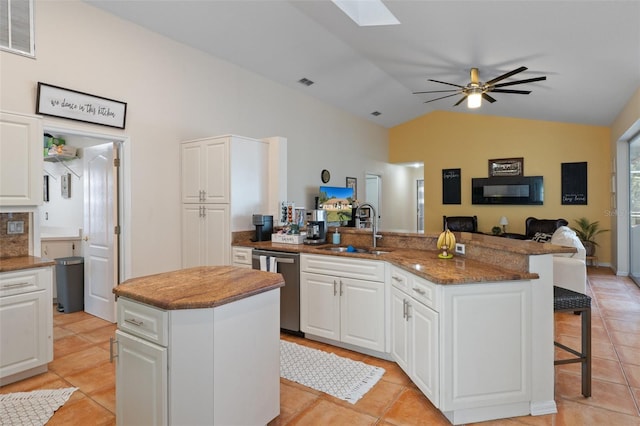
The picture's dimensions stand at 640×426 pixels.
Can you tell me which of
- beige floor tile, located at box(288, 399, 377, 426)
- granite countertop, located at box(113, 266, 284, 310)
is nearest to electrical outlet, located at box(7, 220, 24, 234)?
granite countertop, located at box(113, 266, 284, 310)

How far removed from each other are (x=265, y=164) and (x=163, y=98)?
1.38m

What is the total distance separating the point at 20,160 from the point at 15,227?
644 millimetres

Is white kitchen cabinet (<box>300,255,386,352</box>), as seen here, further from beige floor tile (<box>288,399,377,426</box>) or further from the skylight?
the skylight

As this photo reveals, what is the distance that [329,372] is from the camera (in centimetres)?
277

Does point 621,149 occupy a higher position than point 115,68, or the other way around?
point 115,68

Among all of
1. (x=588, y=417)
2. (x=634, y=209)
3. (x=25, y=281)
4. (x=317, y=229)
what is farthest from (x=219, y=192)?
(x=634, y=209)

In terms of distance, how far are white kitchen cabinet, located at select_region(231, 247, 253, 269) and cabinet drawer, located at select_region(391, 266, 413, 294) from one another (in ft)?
5.29

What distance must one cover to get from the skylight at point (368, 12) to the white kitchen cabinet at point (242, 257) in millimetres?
2871

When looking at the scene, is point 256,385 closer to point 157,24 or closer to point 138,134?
point 138,134

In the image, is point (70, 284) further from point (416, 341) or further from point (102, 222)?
point (416, 341)

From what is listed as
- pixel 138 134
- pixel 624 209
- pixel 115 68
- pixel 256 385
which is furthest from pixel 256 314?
pixel 624 209

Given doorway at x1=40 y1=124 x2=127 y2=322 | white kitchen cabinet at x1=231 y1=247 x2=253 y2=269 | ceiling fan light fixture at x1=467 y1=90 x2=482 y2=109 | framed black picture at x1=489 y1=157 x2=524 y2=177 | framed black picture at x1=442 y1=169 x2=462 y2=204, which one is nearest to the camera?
white kitchen cabinet at x1=231 y1=247 x2=253 y2=269

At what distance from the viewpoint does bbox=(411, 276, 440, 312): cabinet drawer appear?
7.07 feet

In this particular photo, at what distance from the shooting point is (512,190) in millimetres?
7945
